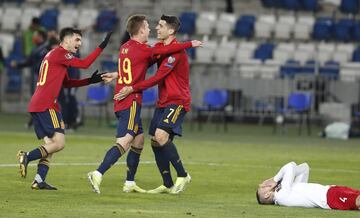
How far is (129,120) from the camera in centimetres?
1556

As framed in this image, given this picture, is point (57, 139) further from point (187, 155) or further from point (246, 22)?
point (246, 22)

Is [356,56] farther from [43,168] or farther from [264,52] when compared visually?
[43,168]

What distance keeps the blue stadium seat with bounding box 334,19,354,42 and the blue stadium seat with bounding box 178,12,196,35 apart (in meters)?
4.31

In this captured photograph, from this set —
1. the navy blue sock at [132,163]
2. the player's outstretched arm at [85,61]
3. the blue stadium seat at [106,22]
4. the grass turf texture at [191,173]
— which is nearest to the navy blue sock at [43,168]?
the grass turf texture at [191,173]

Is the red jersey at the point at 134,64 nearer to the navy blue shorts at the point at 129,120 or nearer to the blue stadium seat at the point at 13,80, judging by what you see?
the navy blue shorts at the point at 129,120

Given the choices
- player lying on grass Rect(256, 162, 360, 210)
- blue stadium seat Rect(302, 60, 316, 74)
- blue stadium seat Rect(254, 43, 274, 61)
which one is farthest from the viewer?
blue stadium seat Rect(254, 43, 274, 61)

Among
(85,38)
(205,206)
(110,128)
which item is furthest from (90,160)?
(85,38)

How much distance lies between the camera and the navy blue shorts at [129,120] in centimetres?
1555

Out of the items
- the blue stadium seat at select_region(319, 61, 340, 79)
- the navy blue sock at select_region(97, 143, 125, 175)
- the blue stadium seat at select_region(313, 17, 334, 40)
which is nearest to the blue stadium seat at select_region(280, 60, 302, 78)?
the blue stadium seat at select_region(319, 61, 340, 79)

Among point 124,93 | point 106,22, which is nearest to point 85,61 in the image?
point 124,93

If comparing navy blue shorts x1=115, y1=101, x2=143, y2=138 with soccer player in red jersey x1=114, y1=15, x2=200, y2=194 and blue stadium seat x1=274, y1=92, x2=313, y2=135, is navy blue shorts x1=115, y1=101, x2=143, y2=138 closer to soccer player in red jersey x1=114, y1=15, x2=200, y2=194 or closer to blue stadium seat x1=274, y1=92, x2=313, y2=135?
soccer player in red jersey x1=114, y1=15, x2=200, y2=194

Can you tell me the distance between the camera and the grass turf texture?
1365cm

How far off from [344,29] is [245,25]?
117 inches

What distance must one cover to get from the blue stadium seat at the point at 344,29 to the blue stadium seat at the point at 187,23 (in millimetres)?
4310
